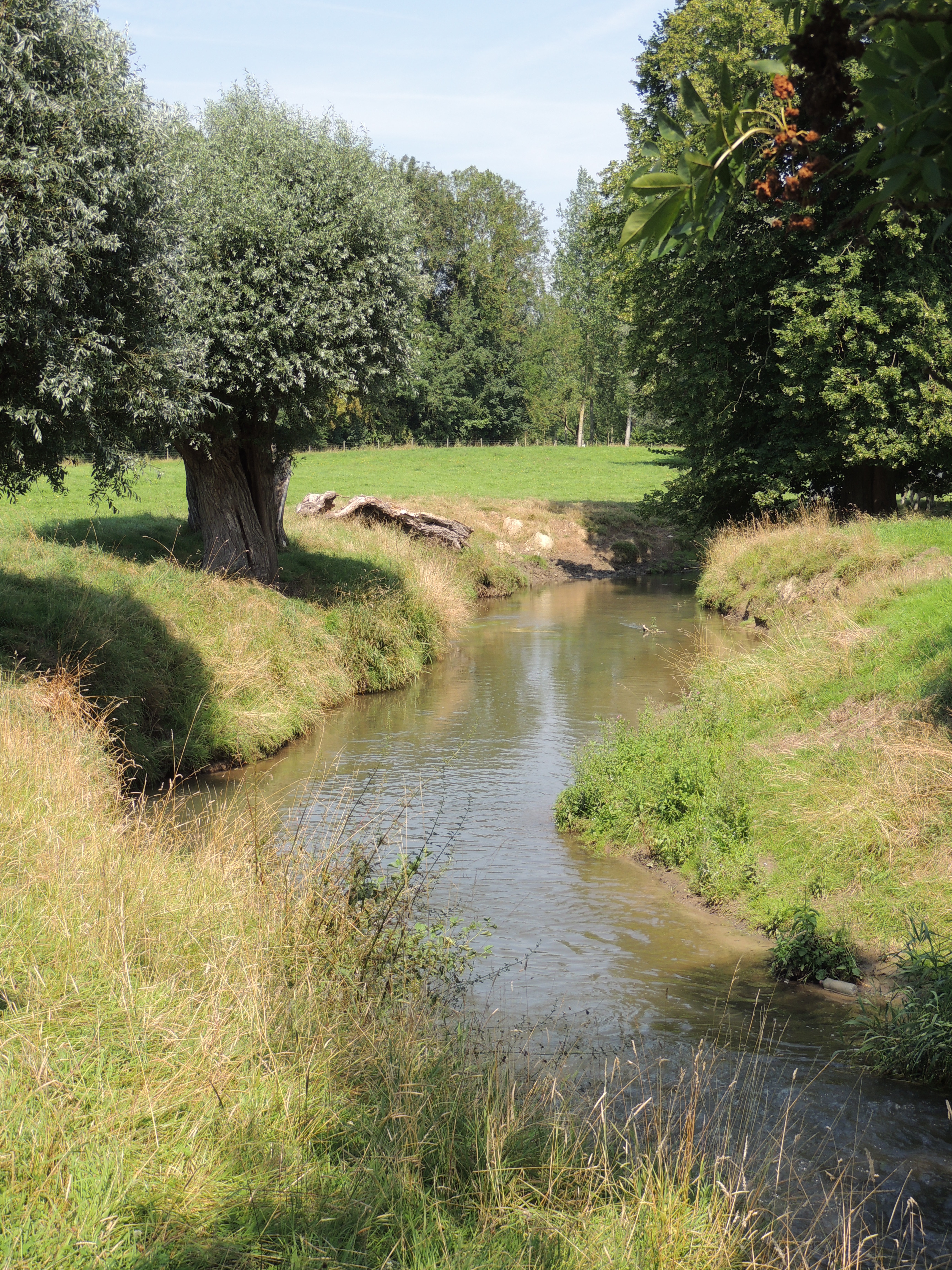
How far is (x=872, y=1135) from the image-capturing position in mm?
5410

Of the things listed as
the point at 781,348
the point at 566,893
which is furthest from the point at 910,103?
the point at 781,348

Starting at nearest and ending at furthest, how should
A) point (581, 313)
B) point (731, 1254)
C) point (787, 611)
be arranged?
point (731, 1254), point (787, 611), point (581, 313)

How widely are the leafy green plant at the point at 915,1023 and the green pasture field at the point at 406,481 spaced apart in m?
10.5

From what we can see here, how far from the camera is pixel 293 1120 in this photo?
4.00 metres

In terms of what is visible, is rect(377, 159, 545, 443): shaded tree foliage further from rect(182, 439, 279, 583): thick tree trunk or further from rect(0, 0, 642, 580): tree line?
rect(182, 439, 279, 583): thick tree trunk

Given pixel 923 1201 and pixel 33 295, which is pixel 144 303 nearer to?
pixel 33 295

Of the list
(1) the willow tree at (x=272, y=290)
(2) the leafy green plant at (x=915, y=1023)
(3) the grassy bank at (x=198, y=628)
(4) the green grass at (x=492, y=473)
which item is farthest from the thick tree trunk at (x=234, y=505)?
(4) the green grass at (x=492, y=473)

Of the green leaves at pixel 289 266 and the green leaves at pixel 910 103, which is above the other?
the green leaves at pixel 289 266

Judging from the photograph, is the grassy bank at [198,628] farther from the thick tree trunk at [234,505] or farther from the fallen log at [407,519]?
the fallen log at [407,519]

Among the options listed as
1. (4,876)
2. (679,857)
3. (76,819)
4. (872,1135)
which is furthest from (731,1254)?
(679,857)

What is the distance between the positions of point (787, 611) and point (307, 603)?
28.2ft

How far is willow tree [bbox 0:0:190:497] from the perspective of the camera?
9.68 metres

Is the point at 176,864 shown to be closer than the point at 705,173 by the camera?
No

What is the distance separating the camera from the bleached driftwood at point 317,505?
29.1 metres
